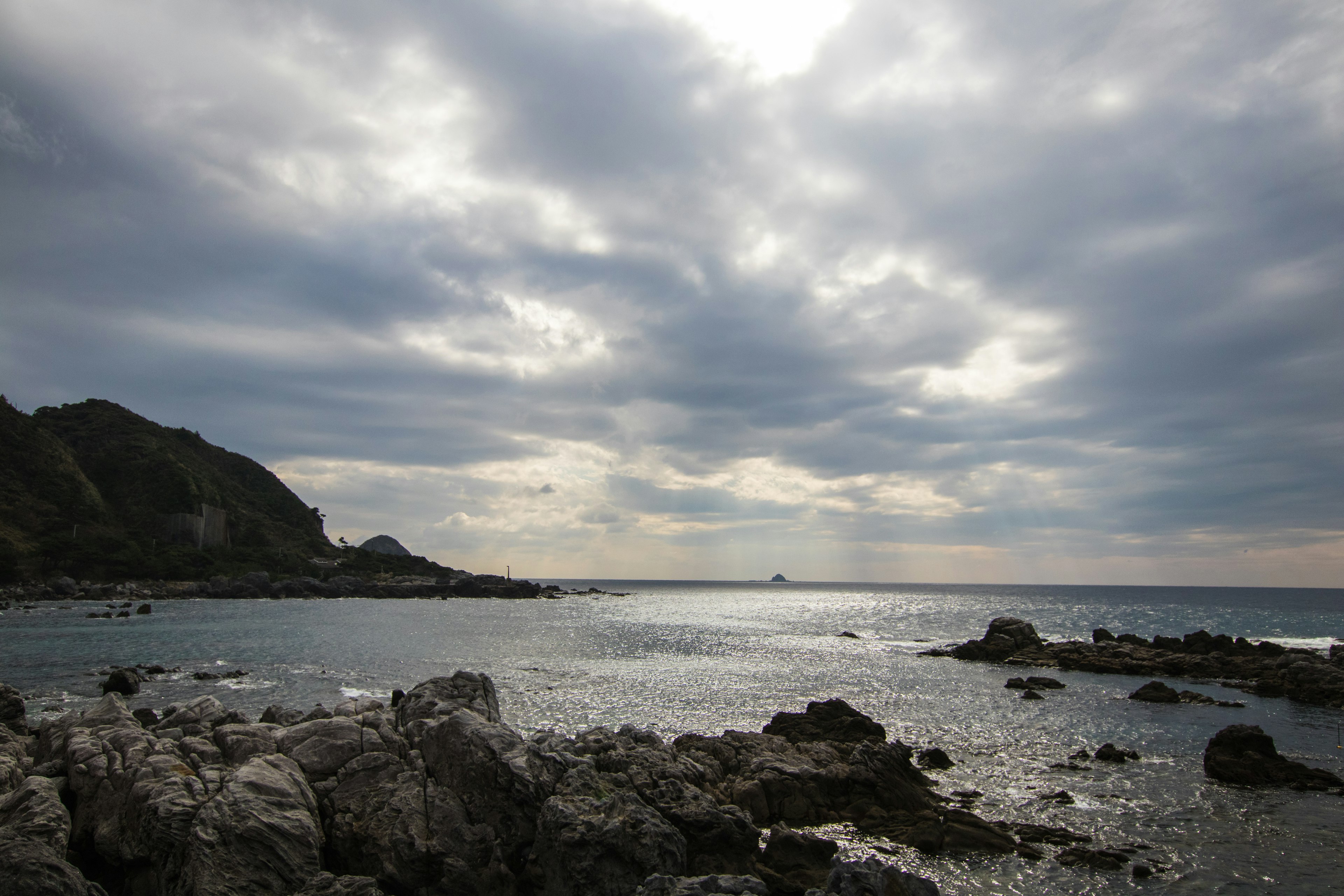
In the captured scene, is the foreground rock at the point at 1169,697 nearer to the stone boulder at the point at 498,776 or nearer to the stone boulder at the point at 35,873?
the stone boulder at the point at 498,776

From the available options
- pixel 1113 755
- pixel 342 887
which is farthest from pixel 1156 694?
pixel 342 887

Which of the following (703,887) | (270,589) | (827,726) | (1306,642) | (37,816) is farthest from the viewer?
(270,589)

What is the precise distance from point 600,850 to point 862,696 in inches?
1361

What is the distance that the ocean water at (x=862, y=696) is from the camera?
1911 centimetres

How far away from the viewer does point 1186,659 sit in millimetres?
60000

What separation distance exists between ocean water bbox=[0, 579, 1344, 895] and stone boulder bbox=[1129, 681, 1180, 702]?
1.40 meters

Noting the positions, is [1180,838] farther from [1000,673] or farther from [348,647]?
[348,647]

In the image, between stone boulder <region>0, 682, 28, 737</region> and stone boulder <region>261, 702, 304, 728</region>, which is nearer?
stone boulder <region>0, 682, 28, 737</region>

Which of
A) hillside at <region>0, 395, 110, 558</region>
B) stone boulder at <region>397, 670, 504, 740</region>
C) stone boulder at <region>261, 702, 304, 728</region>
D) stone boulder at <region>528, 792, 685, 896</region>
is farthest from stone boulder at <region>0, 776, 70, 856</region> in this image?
hillside at <region>0, 395, 110, 558</region>

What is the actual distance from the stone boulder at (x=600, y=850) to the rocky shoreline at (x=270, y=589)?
9841 cm

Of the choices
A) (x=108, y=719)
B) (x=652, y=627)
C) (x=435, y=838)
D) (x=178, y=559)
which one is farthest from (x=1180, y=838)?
(x=178, y=559)

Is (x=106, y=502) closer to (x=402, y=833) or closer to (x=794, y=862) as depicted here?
(x=402, y=833)

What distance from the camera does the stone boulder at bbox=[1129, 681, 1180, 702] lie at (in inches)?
1757

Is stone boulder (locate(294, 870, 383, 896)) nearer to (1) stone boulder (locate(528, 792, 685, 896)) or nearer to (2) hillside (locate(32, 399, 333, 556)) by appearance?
(1) stone boulder (locate(528, 792, 685, 896))
